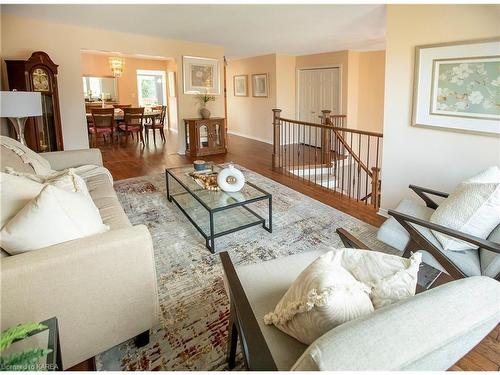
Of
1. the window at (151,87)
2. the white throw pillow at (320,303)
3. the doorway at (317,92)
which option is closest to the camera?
the white throw pillow at (320,303)

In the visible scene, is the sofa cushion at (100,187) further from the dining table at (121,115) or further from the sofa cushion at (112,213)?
the dining table at (121,115)

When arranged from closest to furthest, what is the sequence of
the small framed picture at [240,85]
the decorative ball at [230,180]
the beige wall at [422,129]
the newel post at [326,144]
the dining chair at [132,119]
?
the beige wall at [422,129], the decorative ball at [230,180], the newel post at [326,144], the dining chair at [132,119], the small framed picture at [240,85]

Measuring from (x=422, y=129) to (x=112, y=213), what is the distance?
2.90 metres

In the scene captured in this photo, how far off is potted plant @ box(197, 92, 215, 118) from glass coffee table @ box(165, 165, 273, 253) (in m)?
3.21

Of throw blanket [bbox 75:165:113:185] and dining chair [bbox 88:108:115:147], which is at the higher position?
dining chair [bbox 88:108:115:147]

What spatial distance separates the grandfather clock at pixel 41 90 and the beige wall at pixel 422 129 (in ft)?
14.5

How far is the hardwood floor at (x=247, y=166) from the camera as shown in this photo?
A: 1.66 metres

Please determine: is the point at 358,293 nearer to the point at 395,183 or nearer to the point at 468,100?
the point at 468,100

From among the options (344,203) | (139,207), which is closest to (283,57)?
(344,203)

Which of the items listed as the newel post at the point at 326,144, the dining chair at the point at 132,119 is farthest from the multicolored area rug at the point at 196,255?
the dining chair at the point at 132,119

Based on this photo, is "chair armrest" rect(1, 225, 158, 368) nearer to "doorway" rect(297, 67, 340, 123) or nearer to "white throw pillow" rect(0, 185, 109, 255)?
"white throw pillow" rect(0, 185, 109, 255)

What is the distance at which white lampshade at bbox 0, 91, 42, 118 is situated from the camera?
3012 mm

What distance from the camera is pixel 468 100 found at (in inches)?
108

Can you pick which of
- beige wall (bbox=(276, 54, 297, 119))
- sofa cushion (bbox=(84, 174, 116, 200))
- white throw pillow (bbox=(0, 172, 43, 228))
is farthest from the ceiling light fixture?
white throw pillow (bbox=(0, 172, 43, 228))
